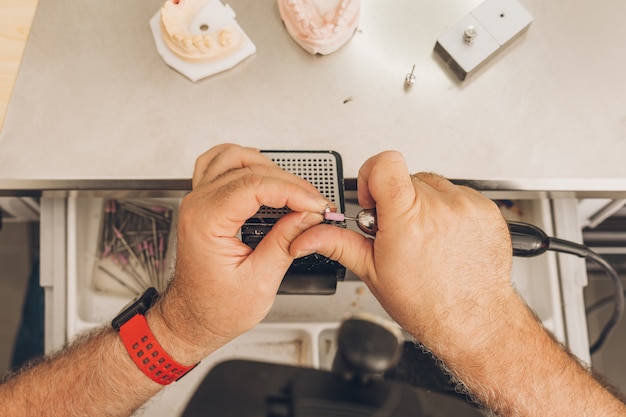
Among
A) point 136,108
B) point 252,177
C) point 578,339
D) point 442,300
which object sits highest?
point 136,108

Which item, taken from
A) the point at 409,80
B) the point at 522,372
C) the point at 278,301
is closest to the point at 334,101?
the point at 409,80

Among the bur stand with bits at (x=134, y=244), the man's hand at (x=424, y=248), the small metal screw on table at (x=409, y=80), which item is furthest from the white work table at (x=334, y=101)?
the bur stand with bits at (x=134, y=244)

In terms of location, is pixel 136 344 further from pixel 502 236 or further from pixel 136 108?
pixel 502 236

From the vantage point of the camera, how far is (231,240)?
0.67 meters

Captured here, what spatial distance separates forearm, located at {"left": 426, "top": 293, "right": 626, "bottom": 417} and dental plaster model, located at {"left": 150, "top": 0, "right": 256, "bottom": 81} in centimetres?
56

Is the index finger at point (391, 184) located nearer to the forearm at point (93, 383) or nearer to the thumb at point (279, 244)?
the thumb at point (279, 244)

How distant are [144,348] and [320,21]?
23.2 inches

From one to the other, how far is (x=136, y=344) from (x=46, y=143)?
0.35 meters

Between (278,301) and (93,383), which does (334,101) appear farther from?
(93,383)

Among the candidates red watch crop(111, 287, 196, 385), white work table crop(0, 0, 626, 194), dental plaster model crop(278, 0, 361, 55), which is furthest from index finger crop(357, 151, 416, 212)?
red watch crop(111, 287, 196, 385)

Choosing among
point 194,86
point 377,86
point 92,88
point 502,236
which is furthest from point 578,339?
point 92,88

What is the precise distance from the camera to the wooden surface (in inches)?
33.9

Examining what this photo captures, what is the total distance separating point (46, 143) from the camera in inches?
32.3

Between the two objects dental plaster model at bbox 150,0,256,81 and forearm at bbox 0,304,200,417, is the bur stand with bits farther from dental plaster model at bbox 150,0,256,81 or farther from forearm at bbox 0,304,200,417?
dental plaster model at bbox 150,0,256,81
